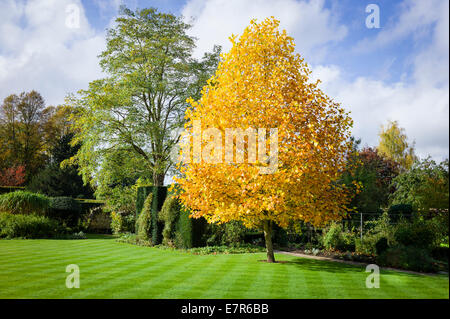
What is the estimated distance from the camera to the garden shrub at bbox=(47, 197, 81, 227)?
21.1m

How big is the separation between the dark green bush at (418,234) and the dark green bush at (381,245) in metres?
0.39

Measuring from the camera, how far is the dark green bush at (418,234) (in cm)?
1056

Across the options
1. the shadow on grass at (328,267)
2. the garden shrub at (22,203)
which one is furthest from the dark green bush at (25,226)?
the shadow on grass at (328,267)

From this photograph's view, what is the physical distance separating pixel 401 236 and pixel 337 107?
5.13 m

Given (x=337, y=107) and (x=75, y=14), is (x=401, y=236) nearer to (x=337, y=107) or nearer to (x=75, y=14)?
(x=337, y=107)

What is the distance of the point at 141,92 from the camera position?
22375 millimetres

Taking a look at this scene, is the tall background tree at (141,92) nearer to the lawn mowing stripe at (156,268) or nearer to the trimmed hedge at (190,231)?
the trimmed hedge at (190,231)

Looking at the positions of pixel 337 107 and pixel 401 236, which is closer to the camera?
pixel 337 107

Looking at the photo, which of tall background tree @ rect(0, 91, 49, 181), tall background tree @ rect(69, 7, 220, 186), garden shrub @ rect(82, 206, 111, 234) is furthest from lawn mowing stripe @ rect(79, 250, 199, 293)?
tall background tree @ rect(0, 91, 49, 181)

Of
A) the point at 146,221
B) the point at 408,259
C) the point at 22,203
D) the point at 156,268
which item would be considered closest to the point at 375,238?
the point at 408,259

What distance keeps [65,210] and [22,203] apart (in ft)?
8.76

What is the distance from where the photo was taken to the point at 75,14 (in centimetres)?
805

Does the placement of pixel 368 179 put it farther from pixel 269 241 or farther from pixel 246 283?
pixel 246 283
